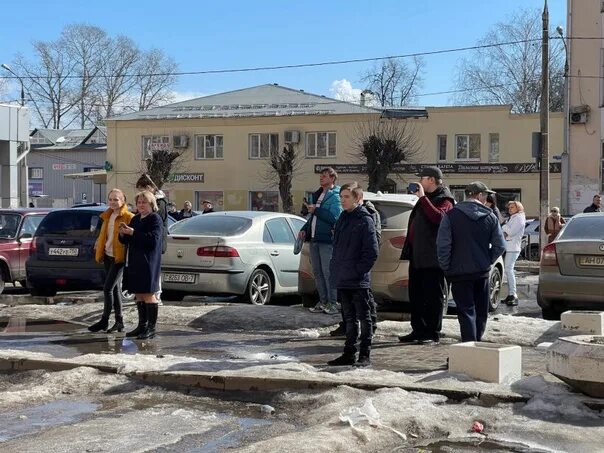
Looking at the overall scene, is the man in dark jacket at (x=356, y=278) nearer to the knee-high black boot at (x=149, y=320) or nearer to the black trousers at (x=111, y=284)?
the knee-high black boot at (x=149, y=320)

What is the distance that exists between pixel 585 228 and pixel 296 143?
3699cm

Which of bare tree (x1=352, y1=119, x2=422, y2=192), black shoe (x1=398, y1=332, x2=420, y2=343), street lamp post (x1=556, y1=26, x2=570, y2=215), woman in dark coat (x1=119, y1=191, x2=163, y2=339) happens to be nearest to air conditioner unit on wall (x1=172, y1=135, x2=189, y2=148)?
bare tree (x1=352, y1=119, x2=422, y2=192)

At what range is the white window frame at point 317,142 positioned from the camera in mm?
47938

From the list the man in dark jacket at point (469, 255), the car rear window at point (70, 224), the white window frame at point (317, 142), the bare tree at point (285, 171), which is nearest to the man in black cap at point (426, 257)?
the man in dark jacket at point (469, 255)

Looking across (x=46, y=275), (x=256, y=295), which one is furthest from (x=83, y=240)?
(x=256, y=295)

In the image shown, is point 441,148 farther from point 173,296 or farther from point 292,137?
point 173,296

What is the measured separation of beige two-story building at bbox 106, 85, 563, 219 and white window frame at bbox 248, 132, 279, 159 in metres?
0.06

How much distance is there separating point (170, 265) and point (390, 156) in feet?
103

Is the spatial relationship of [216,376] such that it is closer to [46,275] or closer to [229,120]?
[46,275]

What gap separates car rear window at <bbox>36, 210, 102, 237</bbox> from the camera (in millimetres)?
13438

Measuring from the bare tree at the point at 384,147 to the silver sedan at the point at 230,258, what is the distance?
30.1 m

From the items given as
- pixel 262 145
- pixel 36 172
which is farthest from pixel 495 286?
pixel 36 172

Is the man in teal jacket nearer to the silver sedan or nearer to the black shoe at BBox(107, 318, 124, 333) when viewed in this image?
the silver sedan

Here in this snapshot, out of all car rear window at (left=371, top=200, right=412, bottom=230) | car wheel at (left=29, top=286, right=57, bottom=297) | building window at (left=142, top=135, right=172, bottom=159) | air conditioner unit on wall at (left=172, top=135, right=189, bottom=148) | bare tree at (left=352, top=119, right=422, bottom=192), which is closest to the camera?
car rear window at (left=371, top=200, right=412, bottom=230)
